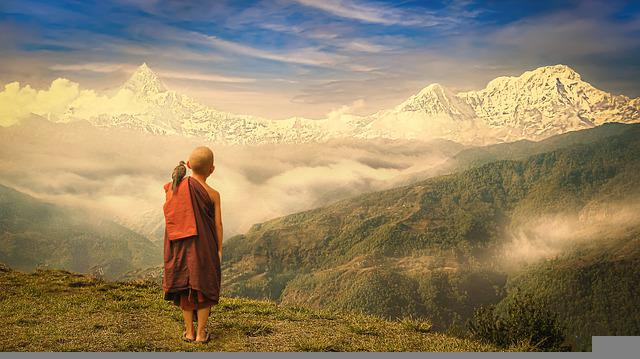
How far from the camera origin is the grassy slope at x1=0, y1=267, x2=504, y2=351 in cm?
755

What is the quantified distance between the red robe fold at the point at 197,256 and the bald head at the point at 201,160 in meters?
0.20

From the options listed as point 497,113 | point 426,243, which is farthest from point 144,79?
point 497,113

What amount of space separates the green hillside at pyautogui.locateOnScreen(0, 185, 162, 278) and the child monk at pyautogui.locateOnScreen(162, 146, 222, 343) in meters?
114

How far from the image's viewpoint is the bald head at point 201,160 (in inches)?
296

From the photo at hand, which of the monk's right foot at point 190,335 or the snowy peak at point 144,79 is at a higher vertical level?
the snowy peak at point 144,79

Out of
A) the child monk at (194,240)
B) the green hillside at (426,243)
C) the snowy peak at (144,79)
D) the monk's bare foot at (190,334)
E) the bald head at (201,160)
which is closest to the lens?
the child monk at (194,240)

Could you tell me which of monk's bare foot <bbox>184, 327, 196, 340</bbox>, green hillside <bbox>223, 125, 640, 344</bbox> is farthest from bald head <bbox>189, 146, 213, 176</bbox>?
green hillside <bbox>223, 125, 640, 344</bbox>

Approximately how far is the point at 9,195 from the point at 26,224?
28.9 meters

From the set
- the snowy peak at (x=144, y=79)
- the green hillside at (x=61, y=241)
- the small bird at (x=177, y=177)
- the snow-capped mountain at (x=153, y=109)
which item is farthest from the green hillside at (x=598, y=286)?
the green hillside at (x=61, y=241)

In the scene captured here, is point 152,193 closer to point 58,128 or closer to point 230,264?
point 230,264

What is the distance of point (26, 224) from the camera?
143 meters

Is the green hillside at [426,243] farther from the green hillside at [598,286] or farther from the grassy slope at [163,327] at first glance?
the grassy slope at [163,327]

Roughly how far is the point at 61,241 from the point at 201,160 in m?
167

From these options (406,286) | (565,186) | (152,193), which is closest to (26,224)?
(152,193)
